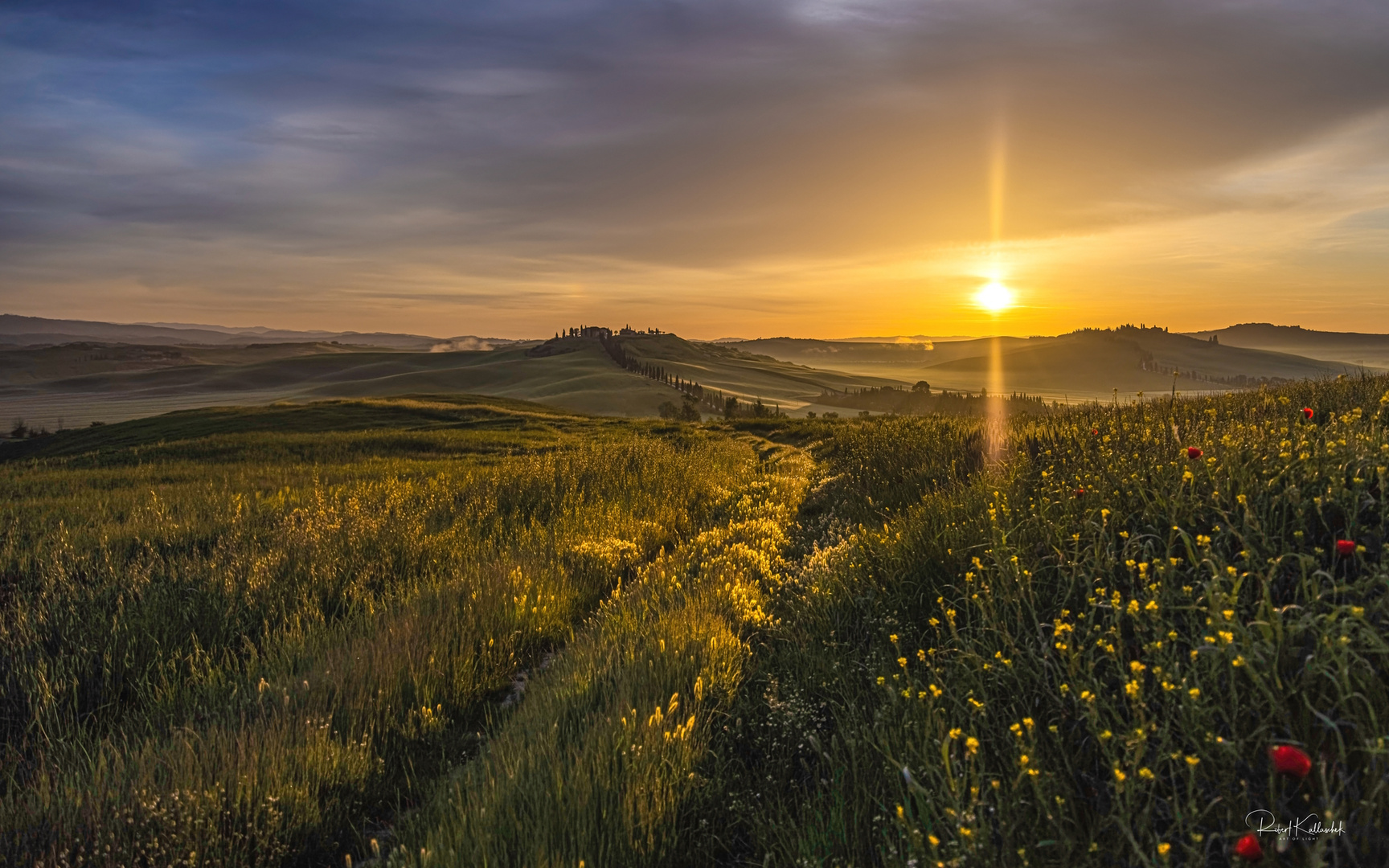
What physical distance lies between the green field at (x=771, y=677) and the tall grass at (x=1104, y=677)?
29 mm

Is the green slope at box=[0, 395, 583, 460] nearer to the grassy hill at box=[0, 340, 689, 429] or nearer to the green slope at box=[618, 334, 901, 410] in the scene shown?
the grassy hill at box=[0, 340, 689, 429]

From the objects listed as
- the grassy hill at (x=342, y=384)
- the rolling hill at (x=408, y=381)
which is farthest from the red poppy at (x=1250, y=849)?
the rolling hill at (x=408, y=381)

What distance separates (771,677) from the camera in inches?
167

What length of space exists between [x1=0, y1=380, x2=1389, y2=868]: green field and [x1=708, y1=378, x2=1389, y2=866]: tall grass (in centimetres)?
3

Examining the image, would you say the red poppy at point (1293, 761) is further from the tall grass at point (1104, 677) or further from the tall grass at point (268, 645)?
the tall grass at point (268, 645)

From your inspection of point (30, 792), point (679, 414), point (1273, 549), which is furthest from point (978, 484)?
point (679, 414)

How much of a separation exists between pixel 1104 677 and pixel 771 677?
1.95 m

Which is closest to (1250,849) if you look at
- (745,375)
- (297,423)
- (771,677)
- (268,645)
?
(771,677)

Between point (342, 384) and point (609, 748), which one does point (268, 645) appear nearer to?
point (609, 748)

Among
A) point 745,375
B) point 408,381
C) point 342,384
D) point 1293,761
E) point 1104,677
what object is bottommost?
point 1104,677

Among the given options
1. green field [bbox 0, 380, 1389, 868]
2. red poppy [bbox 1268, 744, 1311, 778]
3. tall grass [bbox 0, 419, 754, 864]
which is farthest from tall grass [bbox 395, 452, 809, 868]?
red poppy [bbox 1268, 744, 1311, 778]

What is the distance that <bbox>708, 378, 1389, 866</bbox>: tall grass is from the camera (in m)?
2.11

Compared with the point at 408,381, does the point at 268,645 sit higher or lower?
lower

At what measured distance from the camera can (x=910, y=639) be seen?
431cm
